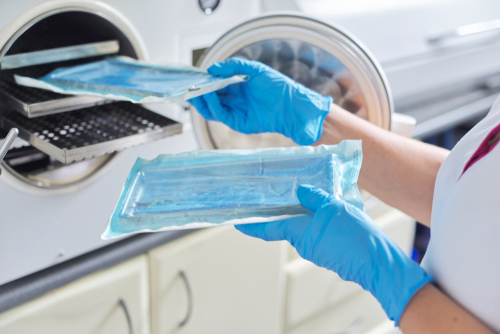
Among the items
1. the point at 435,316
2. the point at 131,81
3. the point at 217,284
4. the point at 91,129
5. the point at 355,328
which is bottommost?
the point at 355,328

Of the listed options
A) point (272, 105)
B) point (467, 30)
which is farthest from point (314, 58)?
point (467, 30)

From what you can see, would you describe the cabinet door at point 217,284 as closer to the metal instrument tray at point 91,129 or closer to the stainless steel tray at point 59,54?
the metal instrument tray at point 91,129

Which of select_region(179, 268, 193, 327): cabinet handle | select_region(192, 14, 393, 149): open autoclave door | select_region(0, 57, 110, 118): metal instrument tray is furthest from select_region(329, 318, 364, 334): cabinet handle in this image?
select_region(0, 57, 110, 118): metal instrument tray

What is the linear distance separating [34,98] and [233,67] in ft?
1.25

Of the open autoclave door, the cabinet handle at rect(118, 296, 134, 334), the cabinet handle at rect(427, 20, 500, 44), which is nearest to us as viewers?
the open autoclave door

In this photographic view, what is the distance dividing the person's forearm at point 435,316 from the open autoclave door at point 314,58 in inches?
17.4

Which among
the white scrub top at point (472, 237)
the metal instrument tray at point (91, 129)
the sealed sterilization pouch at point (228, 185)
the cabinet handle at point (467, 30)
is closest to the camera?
the white scrub top at point (472, 237)

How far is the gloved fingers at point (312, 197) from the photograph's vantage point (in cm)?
66

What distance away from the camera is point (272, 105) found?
2.98ft

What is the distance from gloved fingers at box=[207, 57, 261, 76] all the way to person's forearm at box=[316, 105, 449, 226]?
19 centimetres

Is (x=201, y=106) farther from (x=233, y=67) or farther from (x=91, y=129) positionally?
(x=91, y=129)

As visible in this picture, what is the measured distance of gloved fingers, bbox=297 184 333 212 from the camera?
0.66 m

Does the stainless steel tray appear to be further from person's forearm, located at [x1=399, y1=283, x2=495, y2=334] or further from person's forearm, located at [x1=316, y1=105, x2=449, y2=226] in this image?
person's forearm, located at [x1=399, y1=283, x2=495, y2=334]

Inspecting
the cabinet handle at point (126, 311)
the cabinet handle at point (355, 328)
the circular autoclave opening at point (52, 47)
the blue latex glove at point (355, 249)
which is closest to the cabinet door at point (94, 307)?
the cabinet handle at point (126, 311)
